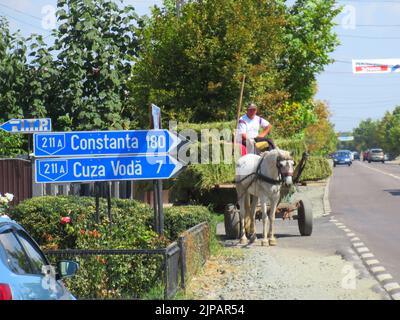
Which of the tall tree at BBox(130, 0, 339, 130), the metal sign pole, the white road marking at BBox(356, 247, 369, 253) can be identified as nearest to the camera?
the metal sign pole

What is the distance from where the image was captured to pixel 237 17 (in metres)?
24.5

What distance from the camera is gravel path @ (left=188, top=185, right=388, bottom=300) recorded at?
34.3ft

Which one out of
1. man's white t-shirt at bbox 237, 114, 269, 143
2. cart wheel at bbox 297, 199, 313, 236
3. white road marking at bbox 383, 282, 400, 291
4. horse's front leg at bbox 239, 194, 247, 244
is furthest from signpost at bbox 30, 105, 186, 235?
cart wheel at bbox 297, 199, 313, 236

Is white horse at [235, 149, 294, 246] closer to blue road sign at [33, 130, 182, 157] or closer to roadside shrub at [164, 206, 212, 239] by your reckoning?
roadside shrub at [164, 206, 212, 239]

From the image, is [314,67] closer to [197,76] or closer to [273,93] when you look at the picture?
[273,93]

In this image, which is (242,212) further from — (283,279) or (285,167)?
(283,279)

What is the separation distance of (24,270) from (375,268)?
25.2 feet

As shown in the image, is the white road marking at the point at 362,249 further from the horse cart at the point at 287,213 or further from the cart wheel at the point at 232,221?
the cart wheel at the point at 232,221

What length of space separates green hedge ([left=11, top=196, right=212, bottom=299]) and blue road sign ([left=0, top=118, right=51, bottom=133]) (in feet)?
14.0

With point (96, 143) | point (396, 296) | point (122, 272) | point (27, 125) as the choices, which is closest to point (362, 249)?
point (396, 296)

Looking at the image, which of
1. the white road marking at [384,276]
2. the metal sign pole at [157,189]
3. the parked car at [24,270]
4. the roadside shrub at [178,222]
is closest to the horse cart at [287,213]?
the roadside shrub at [178,222]

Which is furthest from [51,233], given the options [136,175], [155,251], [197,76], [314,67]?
[314,67]
